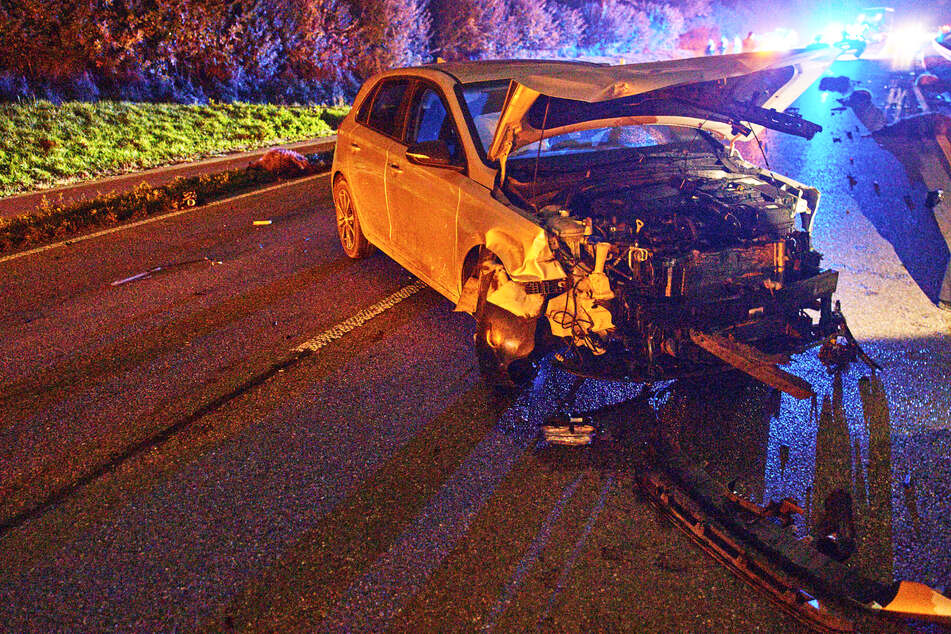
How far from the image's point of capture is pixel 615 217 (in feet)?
13.2

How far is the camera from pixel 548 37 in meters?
35.4

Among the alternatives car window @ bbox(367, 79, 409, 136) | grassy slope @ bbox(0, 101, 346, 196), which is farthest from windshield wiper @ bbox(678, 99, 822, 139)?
grassy slope @ bbox(0, 101, 346, 196)

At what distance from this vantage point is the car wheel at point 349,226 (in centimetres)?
678

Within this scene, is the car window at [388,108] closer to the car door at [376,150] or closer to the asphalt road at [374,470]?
the car door at [376,150]

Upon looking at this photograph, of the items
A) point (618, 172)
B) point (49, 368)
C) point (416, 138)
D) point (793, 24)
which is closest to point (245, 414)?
point (49, 368)

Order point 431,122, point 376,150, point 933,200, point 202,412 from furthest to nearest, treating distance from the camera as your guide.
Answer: point 933,200
point 376,150
point 431,122
point 202,412

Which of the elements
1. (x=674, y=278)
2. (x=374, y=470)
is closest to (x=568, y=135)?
(x=674, y=278)

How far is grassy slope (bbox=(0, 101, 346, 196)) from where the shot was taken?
1246 cm

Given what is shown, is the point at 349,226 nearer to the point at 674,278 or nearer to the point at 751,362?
the point at 674,278

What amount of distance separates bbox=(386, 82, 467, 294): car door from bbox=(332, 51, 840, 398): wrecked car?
2 cm

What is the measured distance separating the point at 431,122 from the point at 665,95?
1791mm

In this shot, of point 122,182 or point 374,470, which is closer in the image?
point 374,470

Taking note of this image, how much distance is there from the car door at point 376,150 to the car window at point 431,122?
17 cm

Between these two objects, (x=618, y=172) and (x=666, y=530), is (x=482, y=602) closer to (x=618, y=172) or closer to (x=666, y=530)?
(x=666, y=530)
